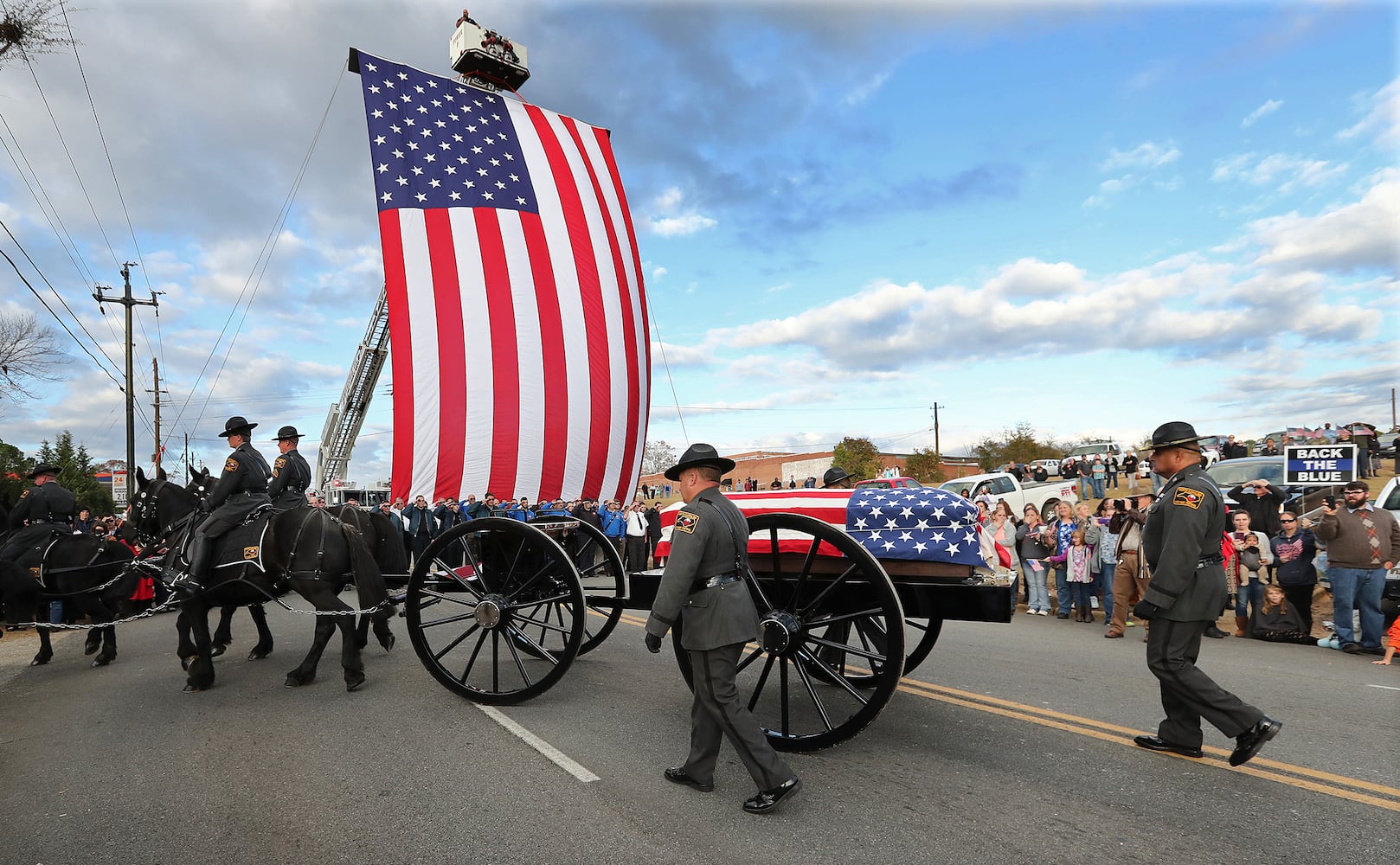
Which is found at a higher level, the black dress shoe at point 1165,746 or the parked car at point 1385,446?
the parked car at point 1385,446

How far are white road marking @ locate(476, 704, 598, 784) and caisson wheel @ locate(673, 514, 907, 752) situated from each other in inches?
29.5

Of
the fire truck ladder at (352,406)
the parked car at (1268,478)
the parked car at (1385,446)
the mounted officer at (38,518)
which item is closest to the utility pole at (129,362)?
the fire truck ladder at (352,406)

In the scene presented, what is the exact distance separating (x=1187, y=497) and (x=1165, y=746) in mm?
1442

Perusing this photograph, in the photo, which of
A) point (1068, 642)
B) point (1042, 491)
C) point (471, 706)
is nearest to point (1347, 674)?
point (1068, 642)

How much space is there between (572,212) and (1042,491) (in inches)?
594

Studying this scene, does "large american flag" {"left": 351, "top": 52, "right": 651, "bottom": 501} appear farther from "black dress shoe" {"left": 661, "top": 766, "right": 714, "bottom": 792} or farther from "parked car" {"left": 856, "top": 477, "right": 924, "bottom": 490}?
"black dress shoe" {"left": 661, "top": 766, "right": 714, "bottom": 792}

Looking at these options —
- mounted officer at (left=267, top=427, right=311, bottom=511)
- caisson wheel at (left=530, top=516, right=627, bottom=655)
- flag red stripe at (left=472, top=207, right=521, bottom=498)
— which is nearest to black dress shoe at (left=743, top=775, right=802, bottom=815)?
caisson wheel at (left=530, top=516, right=627, bottom=655)

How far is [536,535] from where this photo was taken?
505 centimetres

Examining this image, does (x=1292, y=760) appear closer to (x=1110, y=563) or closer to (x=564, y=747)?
(x=564, y=747)

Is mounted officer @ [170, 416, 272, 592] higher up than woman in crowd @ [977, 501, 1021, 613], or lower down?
higher up

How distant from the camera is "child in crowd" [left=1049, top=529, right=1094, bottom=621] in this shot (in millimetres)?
10273

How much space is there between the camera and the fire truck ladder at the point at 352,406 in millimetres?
20328

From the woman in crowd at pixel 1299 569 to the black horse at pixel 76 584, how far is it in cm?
1275

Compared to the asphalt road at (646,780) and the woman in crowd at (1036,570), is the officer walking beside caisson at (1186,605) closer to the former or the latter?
the asphalt road at (646,780)
